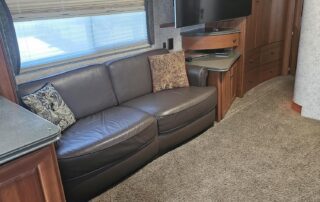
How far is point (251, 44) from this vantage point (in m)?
3.94

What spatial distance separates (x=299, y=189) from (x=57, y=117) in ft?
6.33

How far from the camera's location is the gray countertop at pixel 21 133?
113 cm

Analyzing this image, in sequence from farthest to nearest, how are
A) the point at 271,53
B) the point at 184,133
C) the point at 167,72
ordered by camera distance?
the point at 271,53
the point at 167,72
the point at 184,133

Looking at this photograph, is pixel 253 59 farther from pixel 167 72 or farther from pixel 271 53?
pixel 167 72

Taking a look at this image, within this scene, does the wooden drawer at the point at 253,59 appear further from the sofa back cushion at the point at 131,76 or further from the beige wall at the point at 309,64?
the sofa back cushion at the point at 131,76

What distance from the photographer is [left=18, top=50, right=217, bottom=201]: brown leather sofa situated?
→ 1955 millimetres

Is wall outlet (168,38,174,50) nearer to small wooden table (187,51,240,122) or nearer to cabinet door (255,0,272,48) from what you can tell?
small wooden table (187,51,240,122)

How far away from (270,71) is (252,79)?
62cm

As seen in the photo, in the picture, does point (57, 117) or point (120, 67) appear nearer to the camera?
point (57, 117)

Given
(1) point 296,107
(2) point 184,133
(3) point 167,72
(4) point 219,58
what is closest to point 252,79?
(1) point 296,107

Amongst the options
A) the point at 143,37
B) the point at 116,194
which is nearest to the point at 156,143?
the point at 116,194

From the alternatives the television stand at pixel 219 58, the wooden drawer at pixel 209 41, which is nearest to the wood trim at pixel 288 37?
the television stand at pixel 219 58

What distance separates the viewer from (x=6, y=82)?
1620 millimetres

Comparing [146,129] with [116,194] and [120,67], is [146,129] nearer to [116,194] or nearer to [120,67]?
[116,194]
